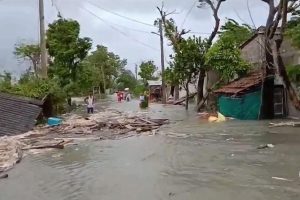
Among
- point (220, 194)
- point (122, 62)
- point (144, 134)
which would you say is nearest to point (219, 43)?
point (144, 134)

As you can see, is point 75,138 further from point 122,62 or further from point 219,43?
point 122,62

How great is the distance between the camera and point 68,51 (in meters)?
38.8

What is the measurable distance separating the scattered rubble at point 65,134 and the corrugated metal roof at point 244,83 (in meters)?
4.51

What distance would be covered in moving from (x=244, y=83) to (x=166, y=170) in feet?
52.5

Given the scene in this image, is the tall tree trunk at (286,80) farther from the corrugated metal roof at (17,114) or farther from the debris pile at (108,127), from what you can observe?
the corrugated metal roof at (17,114)

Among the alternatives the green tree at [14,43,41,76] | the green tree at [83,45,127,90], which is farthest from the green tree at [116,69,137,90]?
the green tree at [14,43,41,76]

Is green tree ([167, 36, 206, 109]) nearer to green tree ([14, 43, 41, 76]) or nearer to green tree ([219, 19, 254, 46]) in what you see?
green tree ([219, 19, 254, 46])

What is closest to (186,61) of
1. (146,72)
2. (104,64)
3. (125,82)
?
(146,72)

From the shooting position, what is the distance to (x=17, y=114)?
71.6 ft

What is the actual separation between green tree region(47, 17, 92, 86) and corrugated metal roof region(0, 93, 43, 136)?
15.9 m

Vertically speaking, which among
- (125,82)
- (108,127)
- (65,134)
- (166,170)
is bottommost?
(166,170)

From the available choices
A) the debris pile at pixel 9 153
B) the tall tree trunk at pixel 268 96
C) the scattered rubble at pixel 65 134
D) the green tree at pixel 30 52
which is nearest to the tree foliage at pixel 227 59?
the tall tree trunk at pixel 268 96

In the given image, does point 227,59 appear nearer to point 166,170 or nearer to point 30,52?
point 166,170

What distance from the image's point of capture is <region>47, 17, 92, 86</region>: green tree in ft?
129
